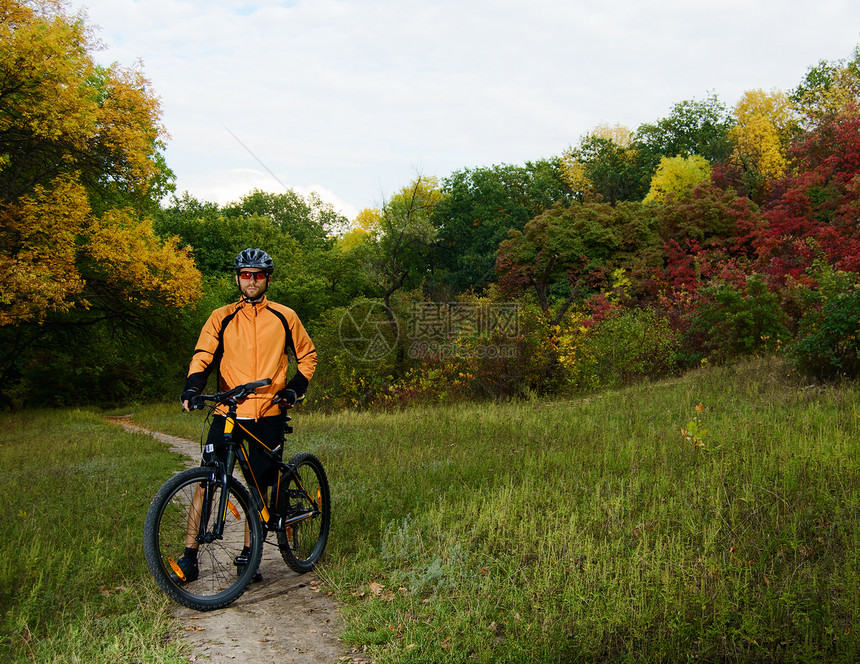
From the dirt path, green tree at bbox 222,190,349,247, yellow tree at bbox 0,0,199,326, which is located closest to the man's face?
the dirt path

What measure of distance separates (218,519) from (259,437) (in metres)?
0.61

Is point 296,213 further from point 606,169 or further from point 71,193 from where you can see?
point 71,193

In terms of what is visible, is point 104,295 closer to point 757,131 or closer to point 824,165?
point 824,165

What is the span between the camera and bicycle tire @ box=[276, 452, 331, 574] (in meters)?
4.37

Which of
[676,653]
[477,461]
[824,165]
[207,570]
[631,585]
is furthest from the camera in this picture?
[824,165]

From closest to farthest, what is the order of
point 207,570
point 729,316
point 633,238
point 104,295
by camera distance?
point 207,570 < point 729,316 < point 104,295 < point 633,238

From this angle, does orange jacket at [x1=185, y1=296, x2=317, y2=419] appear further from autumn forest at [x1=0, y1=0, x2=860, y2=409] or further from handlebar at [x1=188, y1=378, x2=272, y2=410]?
autumn forest at [x1=0, y1=0, x2=860, y2=409]

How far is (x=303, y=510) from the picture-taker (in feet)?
15.0

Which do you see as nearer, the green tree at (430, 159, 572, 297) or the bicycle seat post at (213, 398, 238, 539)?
the bicycle seat post at (213, 398, 238, 539)

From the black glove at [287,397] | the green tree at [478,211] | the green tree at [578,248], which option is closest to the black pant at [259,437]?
the black glove at [287,397]

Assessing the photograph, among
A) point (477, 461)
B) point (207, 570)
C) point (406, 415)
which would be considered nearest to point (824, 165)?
point (406, 415)

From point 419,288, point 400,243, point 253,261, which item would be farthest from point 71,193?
point 400,243

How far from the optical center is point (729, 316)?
43.9ft

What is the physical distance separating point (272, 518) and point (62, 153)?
14083 millimetres
